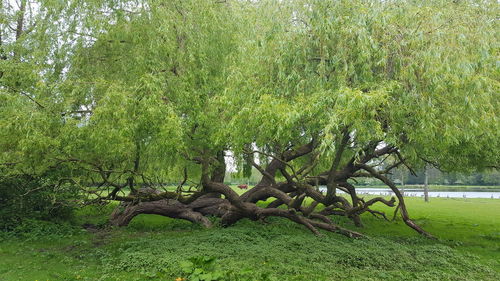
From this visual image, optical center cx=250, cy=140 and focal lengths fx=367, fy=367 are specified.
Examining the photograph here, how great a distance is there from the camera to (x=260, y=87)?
29.1 feet

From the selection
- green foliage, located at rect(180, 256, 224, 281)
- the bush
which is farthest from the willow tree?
green foliage, located at rect(180, 256, 224, 281)

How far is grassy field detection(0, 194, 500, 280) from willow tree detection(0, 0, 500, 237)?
1.48 m

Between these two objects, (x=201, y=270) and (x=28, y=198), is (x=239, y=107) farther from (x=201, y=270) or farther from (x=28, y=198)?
(x=28, y=198)

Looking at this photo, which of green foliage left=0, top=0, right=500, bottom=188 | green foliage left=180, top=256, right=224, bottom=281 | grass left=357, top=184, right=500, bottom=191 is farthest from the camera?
grass left=357, top=184, right=500, bottom=191

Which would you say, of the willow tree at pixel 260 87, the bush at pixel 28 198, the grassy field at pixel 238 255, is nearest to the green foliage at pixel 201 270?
the grassy field at pixel 238 255

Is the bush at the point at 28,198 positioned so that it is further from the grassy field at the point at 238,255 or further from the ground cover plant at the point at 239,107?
the grassy field at the point at 238,255

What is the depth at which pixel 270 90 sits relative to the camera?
28.2 ft

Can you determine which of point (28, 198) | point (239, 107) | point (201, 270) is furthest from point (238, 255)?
point (28, 198)

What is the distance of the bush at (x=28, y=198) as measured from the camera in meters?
12.7

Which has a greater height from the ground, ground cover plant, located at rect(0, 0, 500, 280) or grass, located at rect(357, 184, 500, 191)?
ground cover plant, located at rect(0, 0, 500, 280)

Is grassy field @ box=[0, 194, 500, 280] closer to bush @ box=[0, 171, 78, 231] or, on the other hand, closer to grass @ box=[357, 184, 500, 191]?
bush @ box=[0, 171, 78, 231]

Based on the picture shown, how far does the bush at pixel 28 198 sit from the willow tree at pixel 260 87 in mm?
932

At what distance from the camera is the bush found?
12656 mm

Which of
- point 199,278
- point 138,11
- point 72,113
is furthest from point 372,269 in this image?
point 138,11
